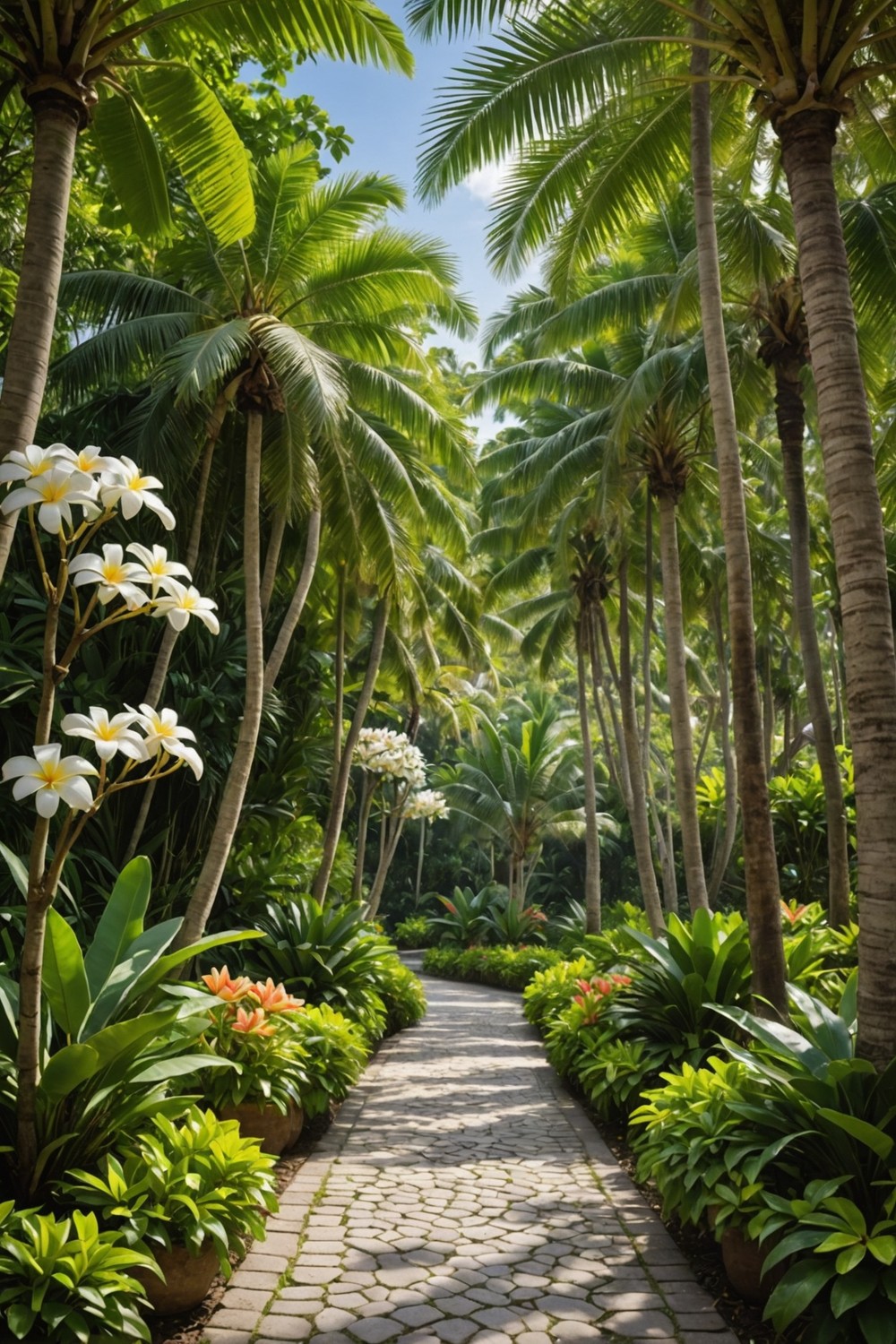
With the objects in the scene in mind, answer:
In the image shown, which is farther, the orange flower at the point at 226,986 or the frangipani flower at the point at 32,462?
the orange flower at the point at 226,986

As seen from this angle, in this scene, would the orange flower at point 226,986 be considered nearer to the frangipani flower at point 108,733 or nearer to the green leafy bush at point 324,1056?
the green leafy bush at point 324,1056

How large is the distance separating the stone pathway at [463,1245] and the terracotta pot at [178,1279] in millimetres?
148

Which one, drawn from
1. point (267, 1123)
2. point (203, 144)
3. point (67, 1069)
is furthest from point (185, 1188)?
point (203, 144)

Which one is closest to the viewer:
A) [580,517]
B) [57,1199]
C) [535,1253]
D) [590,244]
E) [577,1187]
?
[57,1199]

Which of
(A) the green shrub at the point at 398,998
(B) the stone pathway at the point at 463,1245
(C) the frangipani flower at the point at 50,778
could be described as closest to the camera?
(C) the frangipani flower at the point at 50,778

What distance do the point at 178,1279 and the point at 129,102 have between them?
6.11m

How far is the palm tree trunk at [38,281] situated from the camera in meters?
3.95

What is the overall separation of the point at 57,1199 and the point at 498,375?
38.7 feet

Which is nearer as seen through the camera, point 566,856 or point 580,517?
point 580,517

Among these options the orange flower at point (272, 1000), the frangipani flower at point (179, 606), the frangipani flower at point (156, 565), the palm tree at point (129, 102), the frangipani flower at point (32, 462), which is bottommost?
the orange flower at point (272, 1000)

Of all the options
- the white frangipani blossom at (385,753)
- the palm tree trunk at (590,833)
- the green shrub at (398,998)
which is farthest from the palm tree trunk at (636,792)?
the green shrub at (398,998)

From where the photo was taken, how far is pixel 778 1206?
344 cm

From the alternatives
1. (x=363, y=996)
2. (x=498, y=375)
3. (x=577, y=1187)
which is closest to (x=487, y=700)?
(x=498, y=375)

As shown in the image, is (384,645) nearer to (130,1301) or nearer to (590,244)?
(590,244)
